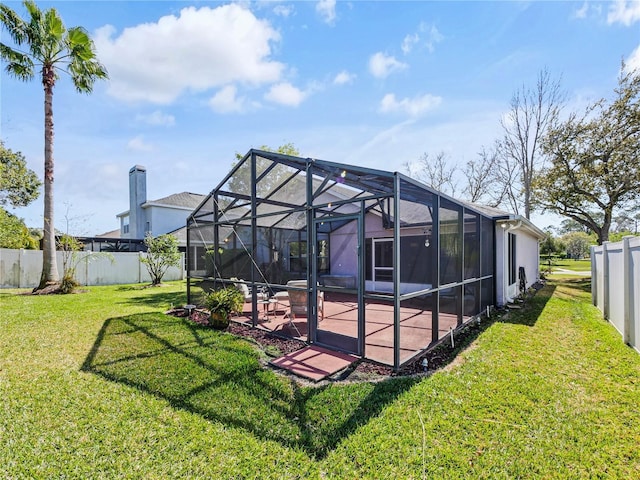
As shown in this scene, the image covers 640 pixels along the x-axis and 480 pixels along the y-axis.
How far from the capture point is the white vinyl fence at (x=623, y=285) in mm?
4926

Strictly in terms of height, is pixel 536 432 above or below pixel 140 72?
below

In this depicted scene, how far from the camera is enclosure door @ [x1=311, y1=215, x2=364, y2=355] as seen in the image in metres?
4.79

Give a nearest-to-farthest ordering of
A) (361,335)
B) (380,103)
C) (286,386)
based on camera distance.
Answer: (286,386) < (361,335) < (380,103)

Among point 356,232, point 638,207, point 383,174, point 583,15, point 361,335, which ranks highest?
point 583,15

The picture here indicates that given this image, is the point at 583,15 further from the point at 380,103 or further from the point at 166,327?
the point at 166,327

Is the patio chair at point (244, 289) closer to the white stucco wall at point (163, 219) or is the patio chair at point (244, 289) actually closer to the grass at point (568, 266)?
the white stucco wall at point (163, 219)

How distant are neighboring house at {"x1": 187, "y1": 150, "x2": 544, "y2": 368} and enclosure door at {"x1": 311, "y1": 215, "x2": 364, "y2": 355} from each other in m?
0.02

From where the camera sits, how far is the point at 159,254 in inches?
589

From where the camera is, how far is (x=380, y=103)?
10438 millimetres

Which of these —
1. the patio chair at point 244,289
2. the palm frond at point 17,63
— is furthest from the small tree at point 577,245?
the palm frond at point 17,63

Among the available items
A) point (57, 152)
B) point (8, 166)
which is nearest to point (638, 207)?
point (57, 152)

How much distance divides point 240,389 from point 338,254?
2.74 m

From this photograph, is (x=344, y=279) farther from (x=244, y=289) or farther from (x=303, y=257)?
(x=244, y=289)

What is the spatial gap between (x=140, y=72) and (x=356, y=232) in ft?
27.0
